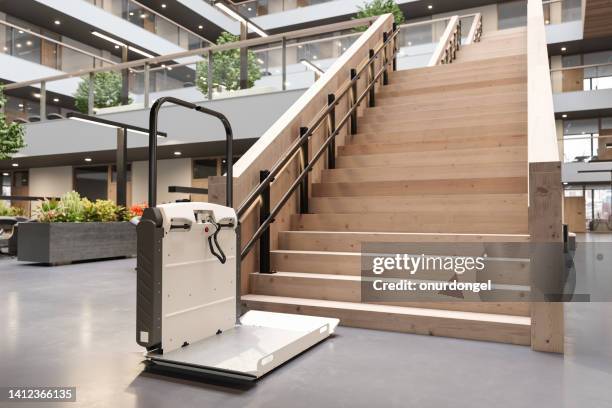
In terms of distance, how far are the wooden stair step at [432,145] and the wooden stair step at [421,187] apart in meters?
0.45

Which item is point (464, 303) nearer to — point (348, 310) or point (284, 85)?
point (348, 310)

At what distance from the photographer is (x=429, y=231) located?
12.3ft

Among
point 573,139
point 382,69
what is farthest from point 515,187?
point 573,139

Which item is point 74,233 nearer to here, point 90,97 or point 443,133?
point 90,97

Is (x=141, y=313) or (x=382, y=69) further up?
(x=382, y=69)

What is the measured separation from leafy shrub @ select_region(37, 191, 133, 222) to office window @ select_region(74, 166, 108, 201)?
8.46m

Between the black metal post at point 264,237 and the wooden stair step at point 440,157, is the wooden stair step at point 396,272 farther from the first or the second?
the wooden stair step at point 440,157

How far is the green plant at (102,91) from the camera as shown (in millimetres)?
10945

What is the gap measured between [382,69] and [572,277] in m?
3.28

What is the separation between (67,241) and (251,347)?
564 cm

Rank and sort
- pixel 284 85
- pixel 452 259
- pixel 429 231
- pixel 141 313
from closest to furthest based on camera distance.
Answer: pixel 141 313, pixel 452 259, pixel 429 231, pixel 284 85

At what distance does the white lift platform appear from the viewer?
223 cm

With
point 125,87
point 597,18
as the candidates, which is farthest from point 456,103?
point 597,18

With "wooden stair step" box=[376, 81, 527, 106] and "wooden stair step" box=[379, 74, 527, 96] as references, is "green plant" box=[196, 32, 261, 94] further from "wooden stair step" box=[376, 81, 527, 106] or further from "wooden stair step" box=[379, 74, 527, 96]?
"wooden stair step" box=[376, 81, 527, 106]
